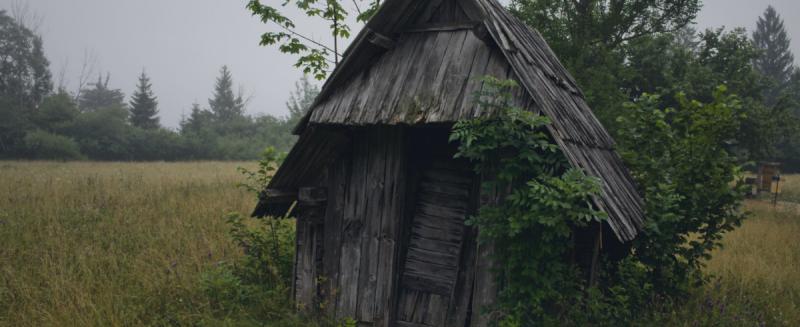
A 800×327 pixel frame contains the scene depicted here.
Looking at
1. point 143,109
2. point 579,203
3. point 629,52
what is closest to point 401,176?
point 579,203

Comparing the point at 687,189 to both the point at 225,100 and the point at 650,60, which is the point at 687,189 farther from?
the point at 225,100

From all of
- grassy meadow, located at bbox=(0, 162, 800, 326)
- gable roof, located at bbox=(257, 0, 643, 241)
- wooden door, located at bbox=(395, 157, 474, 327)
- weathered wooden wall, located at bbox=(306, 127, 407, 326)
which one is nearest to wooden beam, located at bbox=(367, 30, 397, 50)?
gable roof, located at bbox=(257, 0, 643, 241)

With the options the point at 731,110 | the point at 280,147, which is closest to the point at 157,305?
the point at 731,110

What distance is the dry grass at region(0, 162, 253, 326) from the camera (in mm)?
5418

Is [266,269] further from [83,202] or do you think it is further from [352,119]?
[83,202]

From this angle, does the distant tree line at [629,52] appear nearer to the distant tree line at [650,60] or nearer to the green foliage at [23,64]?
the distant tree line at [650,60]

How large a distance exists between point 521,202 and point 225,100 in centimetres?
6388

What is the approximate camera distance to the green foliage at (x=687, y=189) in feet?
18.2

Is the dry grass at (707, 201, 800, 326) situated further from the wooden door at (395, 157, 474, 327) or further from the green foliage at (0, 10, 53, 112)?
the green foliage at (0, 10, 53, 112)

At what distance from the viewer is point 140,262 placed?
680 centimetres

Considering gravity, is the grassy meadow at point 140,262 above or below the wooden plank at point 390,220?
below

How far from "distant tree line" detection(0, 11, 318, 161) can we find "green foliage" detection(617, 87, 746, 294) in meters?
37.0

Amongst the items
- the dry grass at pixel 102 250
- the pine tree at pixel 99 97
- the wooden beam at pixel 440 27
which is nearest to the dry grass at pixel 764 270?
the wooden beam at pixel 440 27

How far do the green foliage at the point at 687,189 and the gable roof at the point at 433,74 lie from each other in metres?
0.39
